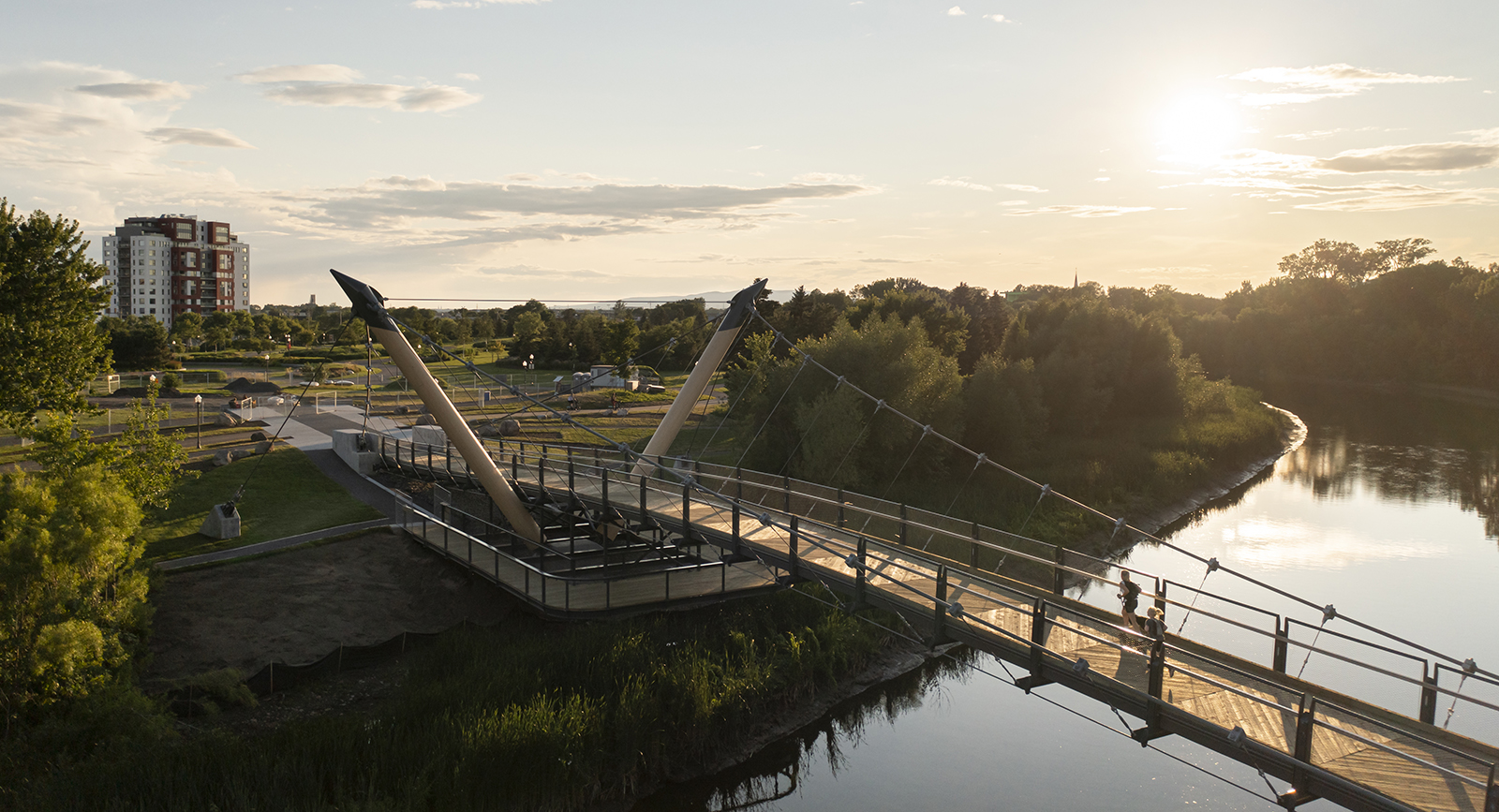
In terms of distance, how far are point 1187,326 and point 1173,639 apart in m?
80.9

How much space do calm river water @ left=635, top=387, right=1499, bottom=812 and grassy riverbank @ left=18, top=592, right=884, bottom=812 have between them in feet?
2.98

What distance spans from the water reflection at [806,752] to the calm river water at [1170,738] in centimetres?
3

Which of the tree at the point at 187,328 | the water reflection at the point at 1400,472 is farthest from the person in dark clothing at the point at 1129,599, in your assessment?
the tree at the point at 187,328

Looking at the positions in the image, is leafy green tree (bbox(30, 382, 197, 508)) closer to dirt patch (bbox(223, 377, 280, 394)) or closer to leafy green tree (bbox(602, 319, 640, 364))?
dirt patch (bbox(223, 377, 280, 394))

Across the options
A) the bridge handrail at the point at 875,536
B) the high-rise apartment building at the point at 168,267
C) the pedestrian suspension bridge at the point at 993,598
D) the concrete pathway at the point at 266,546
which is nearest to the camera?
the pedestrian suspension bridge at the point at 993,598

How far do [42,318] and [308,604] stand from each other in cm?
1150

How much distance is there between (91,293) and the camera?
2345 centimetres

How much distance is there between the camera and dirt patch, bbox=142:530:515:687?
16203mm

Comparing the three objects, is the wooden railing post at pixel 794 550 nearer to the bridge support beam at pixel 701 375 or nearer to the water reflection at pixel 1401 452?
the bridge support beam at pixel 701 375

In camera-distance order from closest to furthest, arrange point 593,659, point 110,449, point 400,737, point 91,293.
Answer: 1. point 400,737
2. point 593,659
3. point 110,449
4. point 91,293

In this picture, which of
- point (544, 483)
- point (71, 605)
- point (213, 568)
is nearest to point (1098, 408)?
point (544, 483)

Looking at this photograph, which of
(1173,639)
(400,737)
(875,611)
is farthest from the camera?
(875,611)

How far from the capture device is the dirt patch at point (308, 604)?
1620 cm

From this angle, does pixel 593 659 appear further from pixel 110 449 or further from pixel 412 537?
pixel 110 449
